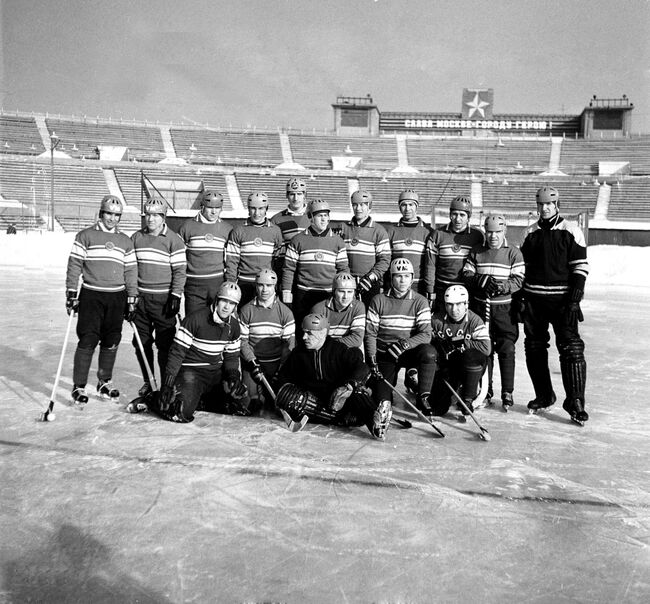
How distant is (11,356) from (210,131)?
41.6 m

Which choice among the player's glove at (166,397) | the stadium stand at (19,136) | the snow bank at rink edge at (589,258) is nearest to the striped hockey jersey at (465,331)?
the player's glove at (166,397)

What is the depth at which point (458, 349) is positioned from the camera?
16.4ft

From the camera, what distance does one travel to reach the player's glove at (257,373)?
4.61 m

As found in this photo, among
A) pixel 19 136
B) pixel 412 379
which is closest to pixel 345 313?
pixel 412 379

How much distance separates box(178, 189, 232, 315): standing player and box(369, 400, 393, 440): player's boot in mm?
2110

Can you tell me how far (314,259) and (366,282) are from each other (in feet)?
1.72

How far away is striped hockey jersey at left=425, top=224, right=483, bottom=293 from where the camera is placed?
18.4ft

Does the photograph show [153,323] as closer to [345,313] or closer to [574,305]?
[345,313]

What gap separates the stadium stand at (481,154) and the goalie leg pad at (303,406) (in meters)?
39.7

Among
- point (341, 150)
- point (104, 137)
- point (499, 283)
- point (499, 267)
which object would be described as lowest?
point (499, 283)

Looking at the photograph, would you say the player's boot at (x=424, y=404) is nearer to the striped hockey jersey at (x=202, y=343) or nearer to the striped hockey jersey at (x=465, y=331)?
the striped hockey jersey at (x=465, y=331)

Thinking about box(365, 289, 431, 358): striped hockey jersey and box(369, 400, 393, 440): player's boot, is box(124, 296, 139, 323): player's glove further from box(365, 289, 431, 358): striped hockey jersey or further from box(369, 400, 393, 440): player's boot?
box(369, 400, 393, 440): player's boot

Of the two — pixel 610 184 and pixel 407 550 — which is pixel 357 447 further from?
pixel 610 184

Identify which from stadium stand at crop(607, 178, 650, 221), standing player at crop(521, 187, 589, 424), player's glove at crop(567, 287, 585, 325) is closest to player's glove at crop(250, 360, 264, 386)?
standing player at crop(521, 187, 589, 424)
